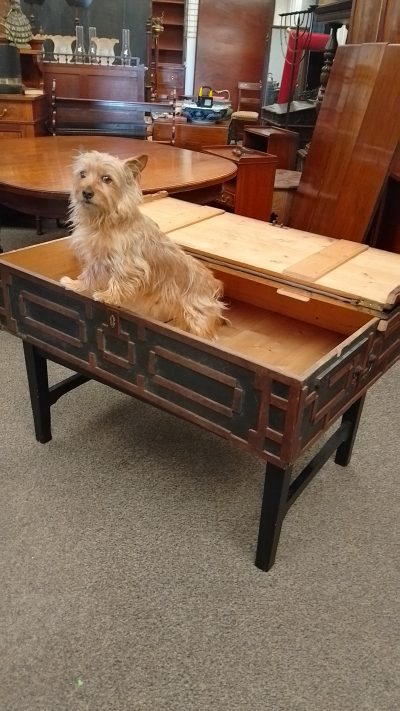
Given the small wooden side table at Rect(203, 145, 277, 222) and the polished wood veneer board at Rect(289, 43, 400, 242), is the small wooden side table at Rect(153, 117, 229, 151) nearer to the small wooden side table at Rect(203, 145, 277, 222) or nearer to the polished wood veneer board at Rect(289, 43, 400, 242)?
the small wooden side table at Rect(203, 145, 277, 222)

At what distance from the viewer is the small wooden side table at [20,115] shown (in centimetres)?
413

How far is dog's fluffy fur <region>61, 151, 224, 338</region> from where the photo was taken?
1455mm

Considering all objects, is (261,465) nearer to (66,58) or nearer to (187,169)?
(187,169)

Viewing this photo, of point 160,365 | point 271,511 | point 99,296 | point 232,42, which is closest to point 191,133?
point 99,296

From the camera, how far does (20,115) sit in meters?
4.19

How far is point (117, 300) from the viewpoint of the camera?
1482mm

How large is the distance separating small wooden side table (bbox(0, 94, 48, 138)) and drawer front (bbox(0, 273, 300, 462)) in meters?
2.98

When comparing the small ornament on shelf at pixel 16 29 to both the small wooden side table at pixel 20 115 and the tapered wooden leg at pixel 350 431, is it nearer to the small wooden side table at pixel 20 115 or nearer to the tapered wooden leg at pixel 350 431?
the small wooden side table at pixel 20 115

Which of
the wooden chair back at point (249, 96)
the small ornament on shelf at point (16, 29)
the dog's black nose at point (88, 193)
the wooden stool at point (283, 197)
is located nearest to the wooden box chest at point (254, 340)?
the dog's black nose at point (88, 193)

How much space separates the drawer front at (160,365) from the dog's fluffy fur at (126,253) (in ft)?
0.30

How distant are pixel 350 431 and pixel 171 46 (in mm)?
7655

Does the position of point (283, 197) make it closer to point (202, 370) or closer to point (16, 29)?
point (16, 29)

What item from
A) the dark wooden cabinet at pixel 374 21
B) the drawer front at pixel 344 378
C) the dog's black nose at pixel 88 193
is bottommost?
the drawer front at pixel 344 378

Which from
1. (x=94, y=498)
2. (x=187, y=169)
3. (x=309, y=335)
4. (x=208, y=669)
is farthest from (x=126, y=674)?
(x=187, y=169)
